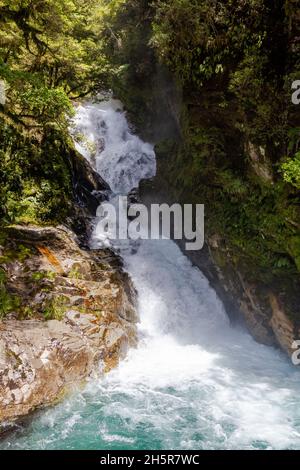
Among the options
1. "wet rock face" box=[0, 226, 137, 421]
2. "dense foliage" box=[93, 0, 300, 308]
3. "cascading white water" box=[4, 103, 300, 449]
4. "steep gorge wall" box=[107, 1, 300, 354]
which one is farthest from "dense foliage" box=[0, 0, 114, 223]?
"dense foliage" box=[93, 0, 300, 308]

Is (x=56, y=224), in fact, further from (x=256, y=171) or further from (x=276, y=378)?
(x=276, y=378)

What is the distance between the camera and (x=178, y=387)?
854 cm

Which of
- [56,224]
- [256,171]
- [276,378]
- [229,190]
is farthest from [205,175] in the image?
[276,378]

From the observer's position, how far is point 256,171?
30.7ft

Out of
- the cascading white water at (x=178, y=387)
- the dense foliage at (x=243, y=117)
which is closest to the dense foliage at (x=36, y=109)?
the cascading white water at (x=178, y=387)

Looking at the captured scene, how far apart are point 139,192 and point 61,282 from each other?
7618 millimetres

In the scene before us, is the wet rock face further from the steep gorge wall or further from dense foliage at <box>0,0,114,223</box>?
the steep gorge wall

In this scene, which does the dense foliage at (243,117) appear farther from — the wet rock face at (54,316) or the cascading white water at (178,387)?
the wet rock face at (54,316)

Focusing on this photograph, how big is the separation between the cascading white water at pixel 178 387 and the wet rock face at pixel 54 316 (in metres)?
0.52

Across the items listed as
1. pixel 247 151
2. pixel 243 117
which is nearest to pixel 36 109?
pixel 243 117

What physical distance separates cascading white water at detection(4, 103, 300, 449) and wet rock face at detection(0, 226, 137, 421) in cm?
52

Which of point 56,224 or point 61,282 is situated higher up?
point 56,224

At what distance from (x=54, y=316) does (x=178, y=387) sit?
11.3ft

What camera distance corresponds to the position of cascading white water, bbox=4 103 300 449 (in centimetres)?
676
